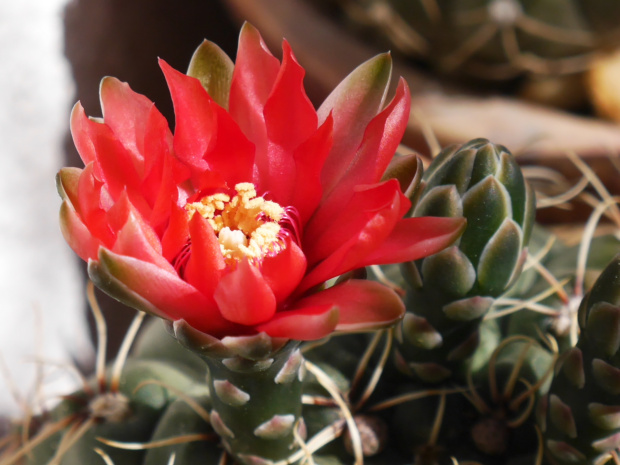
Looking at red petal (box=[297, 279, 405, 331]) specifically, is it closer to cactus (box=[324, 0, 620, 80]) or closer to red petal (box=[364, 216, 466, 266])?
red petal (box=[364, 216, 466, 266])

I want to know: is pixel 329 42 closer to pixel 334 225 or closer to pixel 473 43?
pixel 473 43

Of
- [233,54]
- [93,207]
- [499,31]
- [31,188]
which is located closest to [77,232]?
[93,207]

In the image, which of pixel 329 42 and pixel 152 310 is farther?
pixel 329 42

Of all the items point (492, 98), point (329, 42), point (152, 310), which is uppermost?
point (152, 310)

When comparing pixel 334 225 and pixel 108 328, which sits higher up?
pixel 334 225

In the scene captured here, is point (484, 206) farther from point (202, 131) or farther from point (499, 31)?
point (499, 31)

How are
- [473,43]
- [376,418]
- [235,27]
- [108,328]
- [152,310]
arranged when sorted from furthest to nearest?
[235,27] < [473,43] < [108,328] < [376,418] < [152,310]

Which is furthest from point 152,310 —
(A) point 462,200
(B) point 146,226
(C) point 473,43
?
(C) point 473,43

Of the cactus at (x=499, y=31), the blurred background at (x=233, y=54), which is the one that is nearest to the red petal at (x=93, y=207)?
the blurred background at (x=233, y=54)
